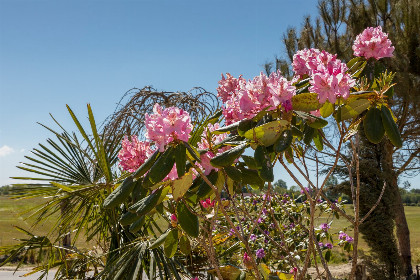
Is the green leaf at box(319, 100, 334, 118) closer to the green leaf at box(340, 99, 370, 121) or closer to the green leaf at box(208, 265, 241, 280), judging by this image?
the green leaf at box(340, 99, 370, 121)

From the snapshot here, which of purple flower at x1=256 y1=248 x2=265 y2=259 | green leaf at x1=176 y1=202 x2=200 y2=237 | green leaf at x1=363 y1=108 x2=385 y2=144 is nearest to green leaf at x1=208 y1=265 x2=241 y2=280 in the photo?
green leaf at x1=176 y1=202 x2=200 y2=237

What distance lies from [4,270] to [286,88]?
8390 mm

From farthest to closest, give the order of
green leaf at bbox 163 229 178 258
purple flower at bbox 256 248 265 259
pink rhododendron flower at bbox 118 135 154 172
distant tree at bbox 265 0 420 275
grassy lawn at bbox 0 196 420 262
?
distant tree at bbox 265 0 420 275 < purple flower at bbox 256 248 265 259 < grassy lawn at bbox 0 196 420 262 < pink rhododendron flower at bbox 118 135 154 172 < green leaf at bbox 163 229 178 258

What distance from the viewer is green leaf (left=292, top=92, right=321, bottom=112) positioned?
98 centimetres

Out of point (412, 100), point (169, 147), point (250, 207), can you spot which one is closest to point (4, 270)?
point (250, 207)

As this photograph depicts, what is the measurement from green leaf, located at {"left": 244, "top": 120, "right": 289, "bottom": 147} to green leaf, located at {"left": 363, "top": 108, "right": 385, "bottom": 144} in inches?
7.3

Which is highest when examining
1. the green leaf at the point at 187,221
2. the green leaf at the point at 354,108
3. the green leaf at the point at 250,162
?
the green leaf at the point at 354,108

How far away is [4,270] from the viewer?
7.81 metres

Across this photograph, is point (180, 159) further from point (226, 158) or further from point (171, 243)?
point (171, 243)

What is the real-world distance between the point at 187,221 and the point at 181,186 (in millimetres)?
91

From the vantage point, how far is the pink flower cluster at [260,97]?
96cm

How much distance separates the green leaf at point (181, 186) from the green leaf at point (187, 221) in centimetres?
3

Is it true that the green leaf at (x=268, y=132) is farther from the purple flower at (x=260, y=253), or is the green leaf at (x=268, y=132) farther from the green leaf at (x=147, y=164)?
the purple flower at (x=260, y=253)

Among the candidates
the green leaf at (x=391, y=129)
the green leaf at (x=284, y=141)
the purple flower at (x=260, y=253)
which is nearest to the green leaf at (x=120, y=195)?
the green leaf at (x=284, y=141)
